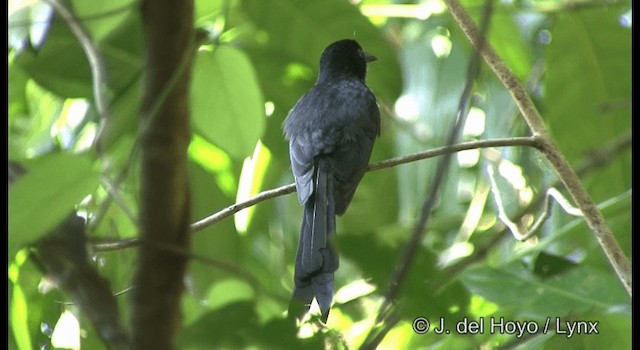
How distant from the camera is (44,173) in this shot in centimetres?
110

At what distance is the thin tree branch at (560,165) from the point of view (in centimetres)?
163

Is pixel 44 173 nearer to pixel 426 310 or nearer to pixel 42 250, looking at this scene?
pixel 42 250

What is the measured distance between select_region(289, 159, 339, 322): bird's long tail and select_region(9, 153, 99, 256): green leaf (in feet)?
1.02

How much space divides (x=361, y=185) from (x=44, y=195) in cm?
165

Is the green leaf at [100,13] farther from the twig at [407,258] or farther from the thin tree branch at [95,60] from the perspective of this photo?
the twig at [407,258]

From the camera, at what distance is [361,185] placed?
2.66m

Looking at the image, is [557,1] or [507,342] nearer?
[507,342]

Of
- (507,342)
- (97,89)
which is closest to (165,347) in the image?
(97,89)

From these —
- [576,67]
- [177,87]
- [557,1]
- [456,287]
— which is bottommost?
[456,287]

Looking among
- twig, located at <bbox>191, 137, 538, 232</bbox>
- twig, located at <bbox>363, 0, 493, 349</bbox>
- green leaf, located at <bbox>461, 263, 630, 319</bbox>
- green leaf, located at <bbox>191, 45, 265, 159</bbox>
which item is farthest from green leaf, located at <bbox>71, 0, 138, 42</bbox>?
green leaf, located at <bbox>461, 263, 630, 319</bbox>

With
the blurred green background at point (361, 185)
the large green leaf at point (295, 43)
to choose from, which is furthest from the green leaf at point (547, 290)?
the large green leaf at point (295, 43)

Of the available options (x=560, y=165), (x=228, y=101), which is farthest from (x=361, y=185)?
(x=228, y=101)

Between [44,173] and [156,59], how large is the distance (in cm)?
29

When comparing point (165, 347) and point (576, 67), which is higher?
point (576, 67)
